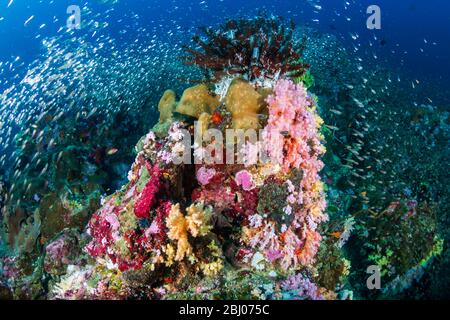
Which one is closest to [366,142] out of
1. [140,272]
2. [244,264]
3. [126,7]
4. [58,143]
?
[244,264]

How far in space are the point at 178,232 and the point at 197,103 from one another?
93.5 inches

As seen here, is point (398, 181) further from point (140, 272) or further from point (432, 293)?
point (140, 272)

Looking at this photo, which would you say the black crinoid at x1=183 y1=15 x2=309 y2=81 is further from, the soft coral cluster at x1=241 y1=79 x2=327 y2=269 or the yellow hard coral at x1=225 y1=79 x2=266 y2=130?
the soft coral cluster at x1=241 y1=79 x2=327 y2=269

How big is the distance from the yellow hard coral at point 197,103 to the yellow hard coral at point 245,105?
0.69 metres

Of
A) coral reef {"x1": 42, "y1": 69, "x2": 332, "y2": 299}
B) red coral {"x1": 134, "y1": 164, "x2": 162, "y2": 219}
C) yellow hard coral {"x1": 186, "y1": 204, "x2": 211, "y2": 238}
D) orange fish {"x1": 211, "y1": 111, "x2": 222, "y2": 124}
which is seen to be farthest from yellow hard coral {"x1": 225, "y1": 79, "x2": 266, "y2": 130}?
red coral {"x1": 134, "y1": 164, "x2": 162, "y2": 219}

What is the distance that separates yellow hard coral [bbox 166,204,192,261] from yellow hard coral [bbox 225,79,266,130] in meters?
1.66

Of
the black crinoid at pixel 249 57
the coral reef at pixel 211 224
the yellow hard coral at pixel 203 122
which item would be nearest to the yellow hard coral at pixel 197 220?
the coral reef at pixel 211 224

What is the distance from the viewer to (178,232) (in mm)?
4414

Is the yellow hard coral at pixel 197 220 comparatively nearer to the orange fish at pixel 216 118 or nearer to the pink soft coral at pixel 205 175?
the pink soft coral at pixel 205 175

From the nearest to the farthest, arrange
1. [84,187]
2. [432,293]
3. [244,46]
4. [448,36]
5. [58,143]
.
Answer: [244,46], [432,293], [84,187], [58,143], [448,36]

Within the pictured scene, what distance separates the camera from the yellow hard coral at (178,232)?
14.4ft

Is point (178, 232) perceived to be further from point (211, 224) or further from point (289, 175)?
point (289, 175)
